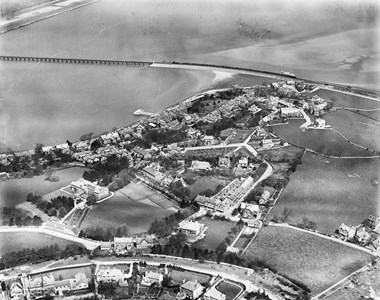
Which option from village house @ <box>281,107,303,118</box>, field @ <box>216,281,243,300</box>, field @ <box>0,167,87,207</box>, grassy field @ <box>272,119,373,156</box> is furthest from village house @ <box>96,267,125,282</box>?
village house @ <box>281,107,303,118</box>

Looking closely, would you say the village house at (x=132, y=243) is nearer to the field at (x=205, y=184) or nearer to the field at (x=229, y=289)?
the field at (x=229, y=289)

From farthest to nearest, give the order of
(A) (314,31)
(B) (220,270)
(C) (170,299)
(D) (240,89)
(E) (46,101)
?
(A) (314,31), (D) (240,89), (E) (46,101), (B) (220,270), (C) (170,299)

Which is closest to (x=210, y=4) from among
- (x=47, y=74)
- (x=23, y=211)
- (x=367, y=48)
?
(x=367, y=48)

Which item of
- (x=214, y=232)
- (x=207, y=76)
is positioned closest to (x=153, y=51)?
(x=207, y=76)

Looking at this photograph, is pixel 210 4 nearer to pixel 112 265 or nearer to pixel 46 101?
pixel 46 101

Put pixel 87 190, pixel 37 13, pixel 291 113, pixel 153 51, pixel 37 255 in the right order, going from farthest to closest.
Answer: pixel 37 13, pixel 153 51, pixel 291 113, pixel 87 190, pixel 37 255

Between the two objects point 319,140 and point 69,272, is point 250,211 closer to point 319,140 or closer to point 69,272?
point 69,272

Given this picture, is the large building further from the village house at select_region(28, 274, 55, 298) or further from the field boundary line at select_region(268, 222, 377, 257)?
the field boundary line at select_region(268, 222, 377, 257)
